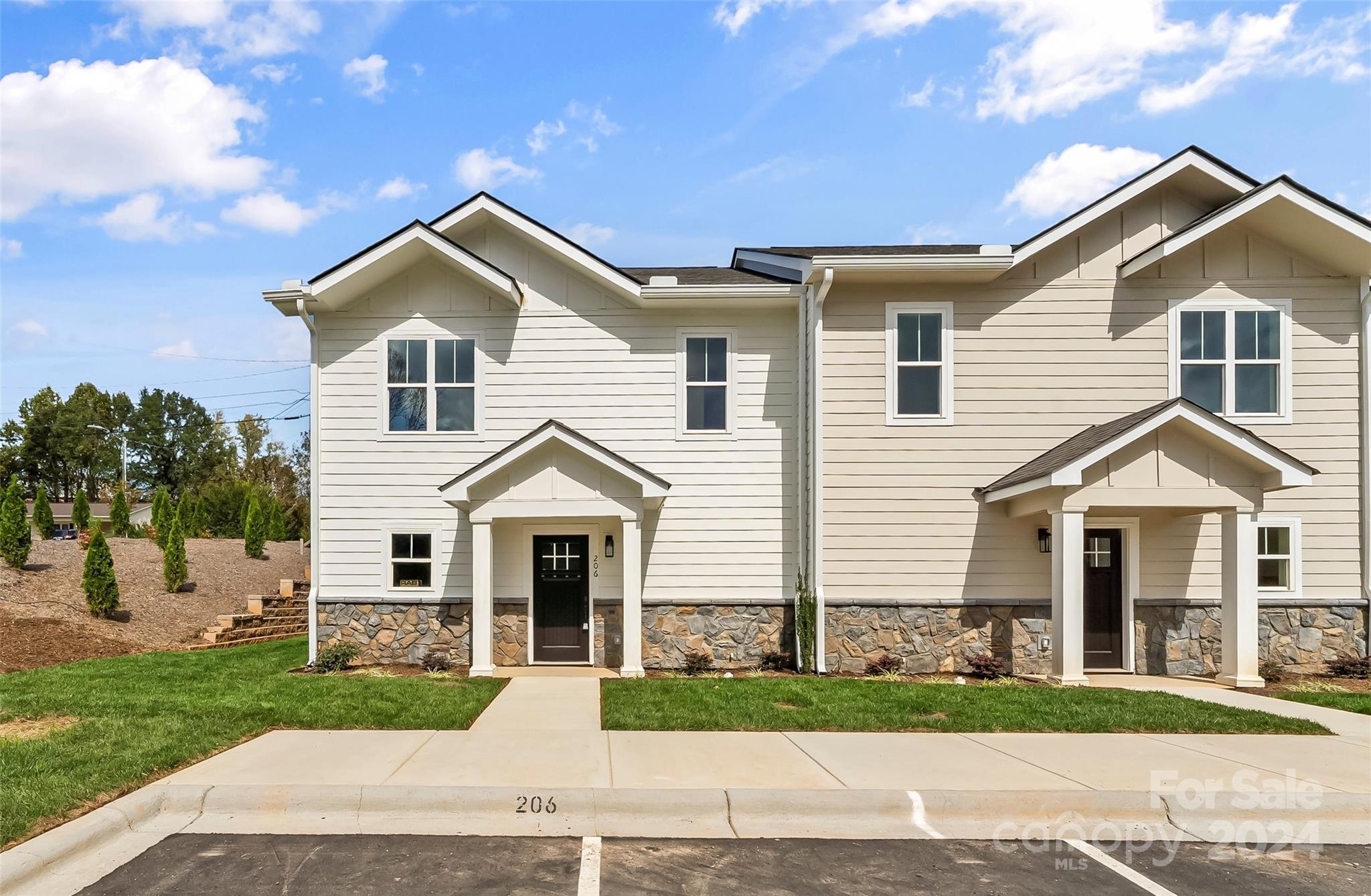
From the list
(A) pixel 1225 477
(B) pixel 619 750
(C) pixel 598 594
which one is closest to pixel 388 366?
(C) pixel 598 594

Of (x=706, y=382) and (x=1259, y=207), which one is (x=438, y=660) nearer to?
(x=706, y=382)

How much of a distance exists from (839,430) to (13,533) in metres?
15.8

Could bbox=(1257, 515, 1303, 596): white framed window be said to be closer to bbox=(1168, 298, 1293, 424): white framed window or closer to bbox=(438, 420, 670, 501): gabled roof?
bbox=(1168, 298, 1293, 424): white framed window

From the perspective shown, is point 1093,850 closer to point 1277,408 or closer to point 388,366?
point 1277,408

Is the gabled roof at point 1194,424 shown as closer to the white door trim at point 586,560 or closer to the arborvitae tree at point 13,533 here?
the white door trim at point 586,560

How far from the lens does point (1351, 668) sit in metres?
11.2

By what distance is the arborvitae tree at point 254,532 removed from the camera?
20656 mm

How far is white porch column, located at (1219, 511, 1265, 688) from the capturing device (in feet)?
34.6

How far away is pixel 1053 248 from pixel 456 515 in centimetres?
968

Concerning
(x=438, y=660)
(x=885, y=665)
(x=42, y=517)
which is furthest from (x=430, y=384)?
(x=42, y=517)

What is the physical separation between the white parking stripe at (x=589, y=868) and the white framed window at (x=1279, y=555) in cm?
1104

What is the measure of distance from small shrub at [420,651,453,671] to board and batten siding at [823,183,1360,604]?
5662mm

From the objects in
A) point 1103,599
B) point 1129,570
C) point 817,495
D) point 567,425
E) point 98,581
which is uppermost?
point 567,425

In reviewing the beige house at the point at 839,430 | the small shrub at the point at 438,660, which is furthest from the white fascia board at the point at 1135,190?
the small shrub at the point at 438,660
